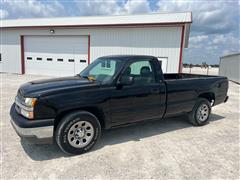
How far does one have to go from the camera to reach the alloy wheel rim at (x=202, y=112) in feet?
16.3

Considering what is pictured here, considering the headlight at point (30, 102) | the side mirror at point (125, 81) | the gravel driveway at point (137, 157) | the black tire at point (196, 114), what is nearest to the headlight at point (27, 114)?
the headlight at point (30, 102)

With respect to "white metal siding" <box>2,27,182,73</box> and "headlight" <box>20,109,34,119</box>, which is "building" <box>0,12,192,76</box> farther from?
"headlight" <box>20,109,34,119</box>

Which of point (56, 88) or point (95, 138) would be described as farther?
point (95, 138)

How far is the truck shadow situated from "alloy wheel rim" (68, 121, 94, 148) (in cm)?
28

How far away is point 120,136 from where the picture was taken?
4.23 metres

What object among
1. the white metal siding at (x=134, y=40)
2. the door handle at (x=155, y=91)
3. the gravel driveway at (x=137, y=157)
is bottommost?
the gravel driveway at (x=137, y=157)

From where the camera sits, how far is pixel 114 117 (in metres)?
3.63

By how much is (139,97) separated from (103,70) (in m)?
1.00

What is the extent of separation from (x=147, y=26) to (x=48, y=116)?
11.7 meters

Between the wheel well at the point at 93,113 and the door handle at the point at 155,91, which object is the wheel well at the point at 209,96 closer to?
the door handle at the point at 155,91

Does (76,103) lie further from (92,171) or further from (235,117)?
(235,117)

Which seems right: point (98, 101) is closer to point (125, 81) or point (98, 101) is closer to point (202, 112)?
point (125, 81)

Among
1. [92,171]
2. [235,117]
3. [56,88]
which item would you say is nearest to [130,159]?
[92,171]

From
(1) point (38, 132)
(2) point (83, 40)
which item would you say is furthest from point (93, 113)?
(2) point (83, 40)
